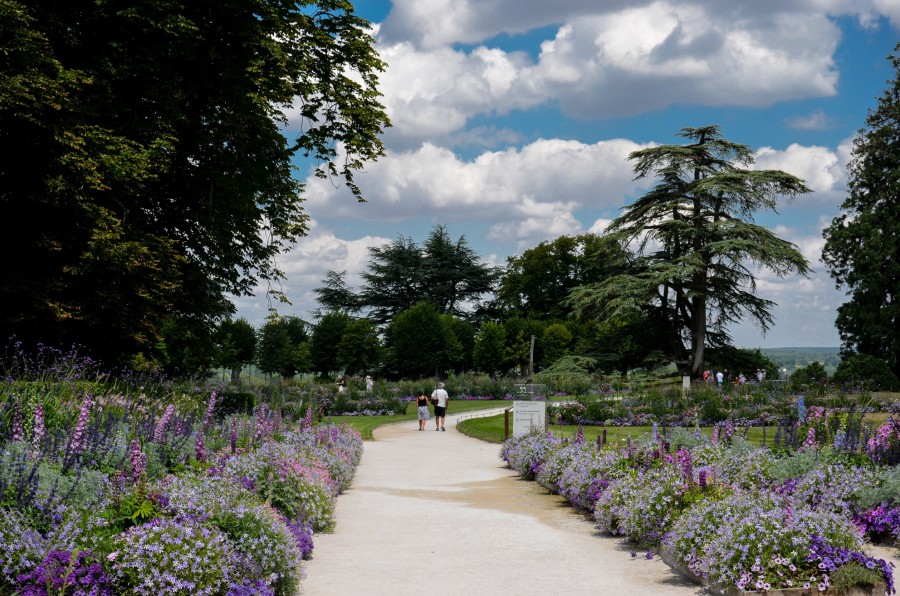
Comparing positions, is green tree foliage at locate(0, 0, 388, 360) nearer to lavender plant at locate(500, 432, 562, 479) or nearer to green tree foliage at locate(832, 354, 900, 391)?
lavender plant at locate(500, 432, 562, 479)

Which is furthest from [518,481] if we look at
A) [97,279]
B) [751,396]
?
[751,396]

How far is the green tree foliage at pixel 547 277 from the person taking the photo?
73.8m

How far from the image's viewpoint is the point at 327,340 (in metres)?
70.8

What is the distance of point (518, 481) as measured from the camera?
1395 centimetres

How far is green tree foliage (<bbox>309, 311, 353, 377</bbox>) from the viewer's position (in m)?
70.7

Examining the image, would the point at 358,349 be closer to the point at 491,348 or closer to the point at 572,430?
the point at 491,348

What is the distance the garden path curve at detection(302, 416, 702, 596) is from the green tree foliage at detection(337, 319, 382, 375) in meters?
52.4

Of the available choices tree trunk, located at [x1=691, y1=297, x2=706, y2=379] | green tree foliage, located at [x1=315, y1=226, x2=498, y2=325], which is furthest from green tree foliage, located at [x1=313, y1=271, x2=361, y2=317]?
tree trunk, located at [x1=691, y1=297, x2=706, y2=379]

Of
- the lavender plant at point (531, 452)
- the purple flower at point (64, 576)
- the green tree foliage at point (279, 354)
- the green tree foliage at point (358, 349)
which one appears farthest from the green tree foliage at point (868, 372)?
the green tree foliage at point (279, 354)

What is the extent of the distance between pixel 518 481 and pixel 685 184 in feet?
114

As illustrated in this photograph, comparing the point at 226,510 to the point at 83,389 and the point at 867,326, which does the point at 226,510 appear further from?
the point at 867,326

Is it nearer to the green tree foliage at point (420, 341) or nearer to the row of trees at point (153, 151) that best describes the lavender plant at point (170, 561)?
the row of trees at point (153, 151)

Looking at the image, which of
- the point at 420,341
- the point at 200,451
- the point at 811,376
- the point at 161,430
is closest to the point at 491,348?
the point at 420,341

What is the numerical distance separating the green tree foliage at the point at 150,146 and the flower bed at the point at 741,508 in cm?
934
